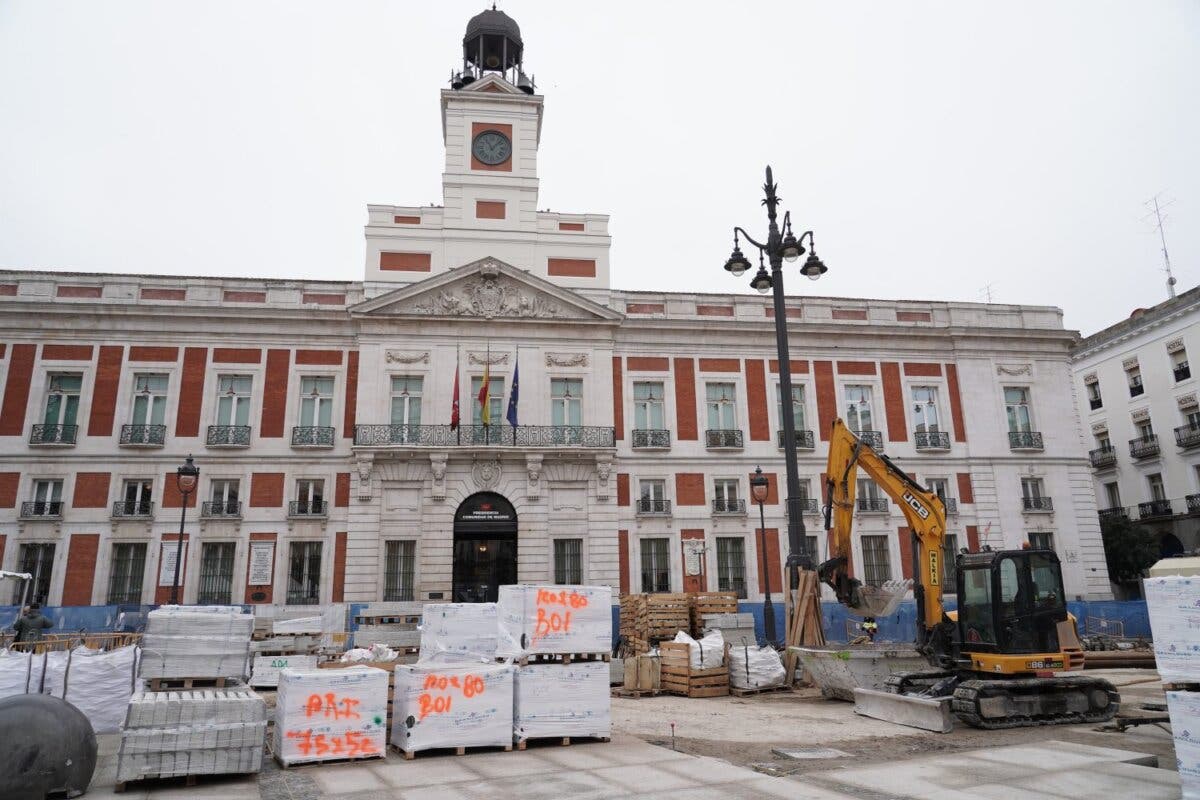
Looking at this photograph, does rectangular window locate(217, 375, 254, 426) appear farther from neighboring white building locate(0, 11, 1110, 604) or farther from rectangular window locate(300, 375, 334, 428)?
rectangular window locate(300, 375, 334, 428)

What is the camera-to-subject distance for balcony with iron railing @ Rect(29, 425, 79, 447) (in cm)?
2564

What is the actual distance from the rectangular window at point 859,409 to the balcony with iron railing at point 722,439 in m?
4.55

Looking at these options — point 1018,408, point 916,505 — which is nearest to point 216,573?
point 916,505

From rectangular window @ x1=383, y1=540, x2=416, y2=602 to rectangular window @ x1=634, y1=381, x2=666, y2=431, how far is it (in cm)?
909

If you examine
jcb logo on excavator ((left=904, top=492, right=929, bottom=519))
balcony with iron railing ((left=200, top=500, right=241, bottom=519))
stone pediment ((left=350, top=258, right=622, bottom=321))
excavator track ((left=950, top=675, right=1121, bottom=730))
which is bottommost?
excavator track ((left=950, top=675, right=1121, bottom=730))

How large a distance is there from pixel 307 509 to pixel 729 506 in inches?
575

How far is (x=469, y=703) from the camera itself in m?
10.8

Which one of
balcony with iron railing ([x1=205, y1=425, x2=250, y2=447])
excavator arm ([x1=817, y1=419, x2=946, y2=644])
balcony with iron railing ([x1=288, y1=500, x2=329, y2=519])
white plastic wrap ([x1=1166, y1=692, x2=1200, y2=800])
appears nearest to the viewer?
white plastic wrap ([x1=1166, y1=692, x2=1200, y2=800])

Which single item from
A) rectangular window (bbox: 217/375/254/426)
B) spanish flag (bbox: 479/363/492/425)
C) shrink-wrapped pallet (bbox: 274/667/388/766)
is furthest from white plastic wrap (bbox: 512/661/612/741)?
rectangular window (bbox: 217/375/254/426)

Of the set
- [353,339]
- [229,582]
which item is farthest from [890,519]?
[229,582]

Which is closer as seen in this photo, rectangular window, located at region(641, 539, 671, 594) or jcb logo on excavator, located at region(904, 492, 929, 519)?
jcb logo on excavator, located at region(904, 492, 929, 519)

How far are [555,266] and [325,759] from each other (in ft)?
71.9

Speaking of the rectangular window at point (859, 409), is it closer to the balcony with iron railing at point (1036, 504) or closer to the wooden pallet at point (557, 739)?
the balcony with iron railing at point (1036, 504)

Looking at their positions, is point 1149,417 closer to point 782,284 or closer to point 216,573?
point 782,284
